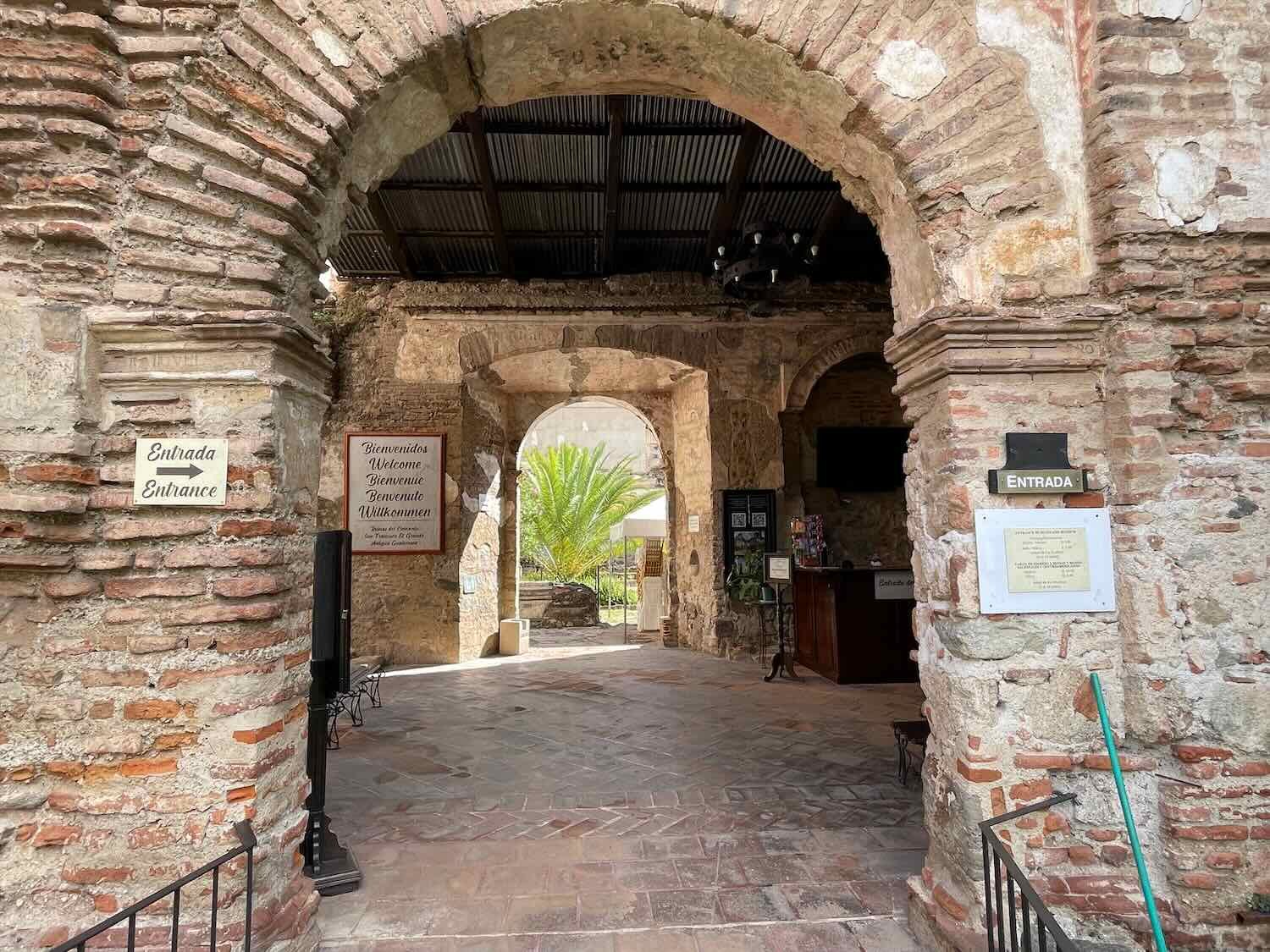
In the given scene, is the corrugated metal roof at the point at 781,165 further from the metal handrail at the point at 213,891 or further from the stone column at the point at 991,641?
the metal handrail at the point at 213,891

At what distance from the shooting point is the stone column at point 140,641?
7.30 feet

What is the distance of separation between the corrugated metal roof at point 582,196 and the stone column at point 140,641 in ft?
11.7

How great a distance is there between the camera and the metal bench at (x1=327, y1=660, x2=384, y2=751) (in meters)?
5.00

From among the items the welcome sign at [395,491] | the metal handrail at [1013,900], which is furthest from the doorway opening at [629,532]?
the metal handrail at [1013,900]

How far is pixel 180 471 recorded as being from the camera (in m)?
2.36

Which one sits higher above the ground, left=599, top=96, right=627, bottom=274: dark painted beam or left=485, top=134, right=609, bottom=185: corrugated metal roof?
left=485, top=134, right=609, bottom=185: corrugated metal roof

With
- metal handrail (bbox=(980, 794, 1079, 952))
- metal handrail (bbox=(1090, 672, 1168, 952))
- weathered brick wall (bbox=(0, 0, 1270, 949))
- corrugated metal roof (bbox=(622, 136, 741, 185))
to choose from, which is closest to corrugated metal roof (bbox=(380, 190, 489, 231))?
corrugated metal roof (bbox=(622, 136, 741, 185))

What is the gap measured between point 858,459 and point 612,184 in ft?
16.4

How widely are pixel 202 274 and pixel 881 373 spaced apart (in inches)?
349

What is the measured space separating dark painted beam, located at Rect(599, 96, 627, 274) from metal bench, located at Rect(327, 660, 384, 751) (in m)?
4.72

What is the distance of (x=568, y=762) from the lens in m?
4.59

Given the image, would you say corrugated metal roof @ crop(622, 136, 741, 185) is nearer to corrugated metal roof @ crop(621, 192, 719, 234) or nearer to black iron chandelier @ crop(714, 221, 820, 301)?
corrugated metal roof @ crop(621, 192, 719, 234)

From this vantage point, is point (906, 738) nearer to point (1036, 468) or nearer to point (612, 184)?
point (1036, 468)

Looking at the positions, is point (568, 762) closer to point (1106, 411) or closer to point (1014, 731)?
point (1014, 731)
